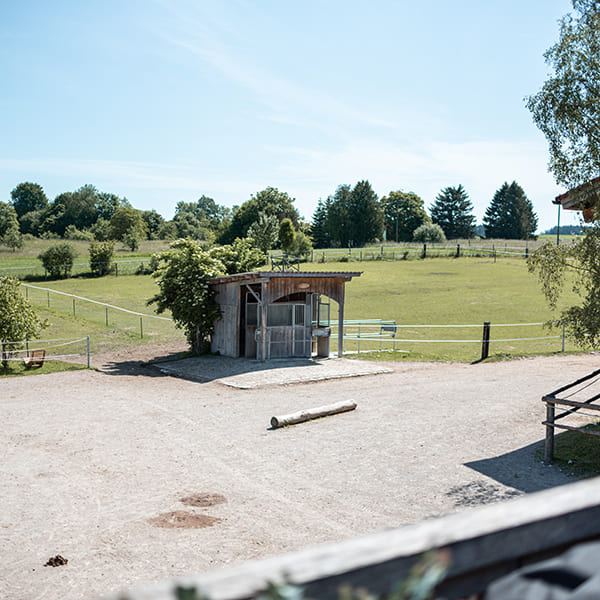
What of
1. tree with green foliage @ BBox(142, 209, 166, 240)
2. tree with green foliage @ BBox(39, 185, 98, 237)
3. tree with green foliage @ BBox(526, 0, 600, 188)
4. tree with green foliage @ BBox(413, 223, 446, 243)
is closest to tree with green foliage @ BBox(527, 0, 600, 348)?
tree with green foliage @ BBox(526, 0, 600, 188)

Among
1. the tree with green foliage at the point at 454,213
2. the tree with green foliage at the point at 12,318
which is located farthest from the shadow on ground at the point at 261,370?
the tree with green foliage at the point at 454,213

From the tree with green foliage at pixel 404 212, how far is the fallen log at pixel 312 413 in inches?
3511

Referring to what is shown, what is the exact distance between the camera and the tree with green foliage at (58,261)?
48000mm

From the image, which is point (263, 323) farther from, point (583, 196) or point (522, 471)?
point (583, 196)

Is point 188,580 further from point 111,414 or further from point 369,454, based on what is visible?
point 111,414

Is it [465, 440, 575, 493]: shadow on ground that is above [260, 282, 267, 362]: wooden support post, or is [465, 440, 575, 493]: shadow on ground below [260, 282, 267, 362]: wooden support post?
below

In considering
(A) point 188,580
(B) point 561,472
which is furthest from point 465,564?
(B) point 561,472

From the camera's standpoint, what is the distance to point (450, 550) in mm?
1478

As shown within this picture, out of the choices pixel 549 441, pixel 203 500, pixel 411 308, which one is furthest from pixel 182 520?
pixel 411 308

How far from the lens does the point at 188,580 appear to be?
1210mm

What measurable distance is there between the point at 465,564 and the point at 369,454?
10.0 metres

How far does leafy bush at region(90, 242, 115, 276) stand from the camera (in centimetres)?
4972

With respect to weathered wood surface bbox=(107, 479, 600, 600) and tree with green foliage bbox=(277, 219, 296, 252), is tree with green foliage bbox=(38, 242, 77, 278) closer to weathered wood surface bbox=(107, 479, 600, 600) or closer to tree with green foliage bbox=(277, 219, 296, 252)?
tree with green foliage bbox=(277, 219, 296, 252)

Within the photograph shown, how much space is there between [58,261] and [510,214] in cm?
7477
